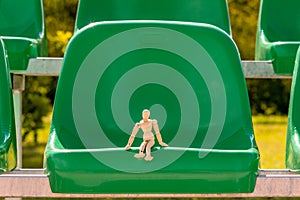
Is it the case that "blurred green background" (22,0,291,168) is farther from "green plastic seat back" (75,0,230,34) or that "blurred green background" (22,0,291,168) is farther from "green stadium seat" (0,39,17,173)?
"green stadium seat" (0,39,17,173)

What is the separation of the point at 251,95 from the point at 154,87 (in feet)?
19.7

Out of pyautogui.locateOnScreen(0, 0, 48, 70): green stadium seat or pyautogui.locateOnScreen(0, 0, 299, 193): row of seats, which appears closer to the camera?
pyautogui.locateOnScreen(0, 0, 299, 193): row of seats

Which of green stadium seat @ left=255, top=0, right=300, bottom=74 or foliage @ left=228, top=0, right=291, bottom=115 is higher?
green stadium seat @ left=255, top=0, right=300, bottom=74

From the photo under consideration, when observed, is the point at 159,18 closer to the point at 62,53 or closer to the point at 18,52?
the point at 18,52

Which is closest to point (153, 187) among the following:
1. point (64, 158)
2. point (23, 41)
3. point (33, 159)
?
point (64, 158)

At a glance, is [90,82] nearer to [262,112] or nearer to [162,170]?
[162,170]

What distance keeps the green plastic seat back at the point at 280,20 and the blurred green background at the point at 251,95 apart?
1587mm

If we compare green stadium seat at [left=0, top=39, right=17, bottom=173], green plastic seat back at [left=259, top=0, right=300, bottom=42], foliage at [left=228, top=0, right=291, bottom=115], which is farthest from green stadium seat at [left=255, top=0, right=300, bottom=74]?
foliage at [left=228, top=0, right=291, bottom=115]

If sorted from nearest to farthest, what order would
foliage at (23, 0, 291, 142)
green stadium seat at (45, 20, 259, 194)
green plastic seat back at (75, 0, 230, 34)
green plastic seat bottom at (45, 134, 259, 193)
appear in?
green plastic seat bottom at (45, 134, 259, 193)
green stadium seat at (45, 20, 259, 194)
green plastic seat back at (75, 0, 230, 34)
foliage at (23, 0, 291, 142)

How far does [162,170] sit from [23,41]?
3.83ft

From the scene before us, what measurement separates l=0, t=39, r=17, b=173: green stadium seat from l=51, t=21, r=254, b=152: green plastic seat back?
12 centimetres

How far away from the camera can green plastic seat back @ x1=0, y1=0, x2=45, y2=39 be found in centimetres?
357

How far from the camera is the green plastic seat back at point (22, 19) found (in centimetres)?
357

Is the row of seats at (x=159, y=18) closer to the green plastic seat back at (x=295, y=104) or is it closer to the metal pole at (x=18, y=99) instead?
the metal pole at (x=18, y=99)
